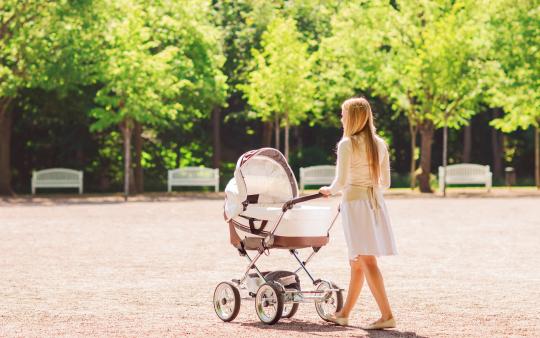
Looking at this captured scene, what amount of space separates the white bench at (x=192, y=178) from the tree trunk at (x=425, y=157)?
25.0ft

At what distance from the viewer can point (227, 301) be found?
934cm

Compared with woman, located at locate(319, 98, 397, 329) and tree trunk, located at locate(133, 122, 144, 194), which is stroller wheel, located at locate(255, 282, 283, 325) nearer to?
woman, located at locate(319, 98, 397, 329)

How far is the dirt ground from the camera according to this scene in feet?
29.3

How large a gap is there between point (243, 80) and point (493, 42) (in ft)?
47.6

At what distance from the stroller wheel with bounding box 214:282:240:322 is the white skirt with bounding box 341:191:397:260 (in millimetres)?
1172

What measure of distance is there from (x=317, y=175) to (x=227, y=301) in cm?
3402

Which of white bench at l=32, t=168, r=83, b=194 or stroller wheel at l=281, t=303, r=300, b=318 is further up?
white bench at l=32, t=168, r=83, b=194

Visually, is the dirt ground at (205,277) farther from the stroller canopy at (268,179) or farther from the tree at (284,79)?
the tree at (284,79)

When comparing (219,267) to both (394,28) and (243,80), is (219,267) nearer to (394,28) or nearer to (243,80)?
(394,28)

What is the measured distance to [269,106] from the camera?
4588 cm

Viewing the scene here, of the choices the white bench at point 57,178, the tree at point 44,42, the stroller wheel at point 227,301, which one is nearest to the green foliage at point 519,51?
the tree at point 44,42

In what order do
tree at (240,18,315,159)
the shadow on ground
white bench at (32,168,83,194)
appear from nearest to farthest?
1. the shadow on ground
2. white bench at (32,168,83,194)
3. tree at (240,18,315,159)

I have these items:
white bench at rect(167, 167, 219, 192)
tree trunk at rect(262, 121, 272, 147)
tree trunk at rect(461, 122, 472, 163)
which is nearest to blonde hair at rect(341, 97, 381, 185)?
white bench at rect(167, 167, 219, 192)

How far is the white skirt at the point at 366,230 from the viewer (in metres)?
8.52
